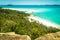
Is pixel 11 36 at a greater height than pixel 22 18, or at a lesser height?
lesser

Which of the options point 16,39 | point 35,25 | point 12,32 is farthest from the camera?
point 35,25

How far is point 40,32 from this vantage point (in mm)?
2123

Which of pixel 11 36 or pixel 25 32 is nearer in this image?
pixel 11 36

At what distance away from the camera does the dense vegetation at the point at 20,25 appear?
2.12 metres

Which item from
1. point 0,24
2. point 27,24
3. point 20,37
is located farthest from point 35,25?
point 0,24

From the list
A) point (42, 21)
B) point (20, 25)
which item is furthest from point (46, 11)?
point (20, 25)

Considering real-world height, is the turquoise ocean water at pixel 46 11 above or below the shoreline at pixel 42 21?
above

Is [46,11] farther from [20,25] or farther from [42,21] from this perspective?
[20,25]

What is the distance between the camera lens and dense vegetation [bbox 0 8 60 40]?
2125mm

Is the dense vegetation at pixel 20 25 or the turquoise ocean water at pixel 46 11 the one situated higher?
the turquoise ocean water at pixel 46 11

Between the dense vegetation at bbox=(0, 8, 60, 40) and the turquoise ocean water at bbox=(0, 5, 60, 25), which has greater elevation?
the turquoise ocean water at bbox=(0, 5, 60, 25)

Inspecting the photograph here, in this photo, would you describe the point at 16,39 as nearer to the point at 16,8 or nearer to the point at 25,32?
the point at 25,32

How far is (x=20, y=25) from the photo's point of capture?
7.18ft

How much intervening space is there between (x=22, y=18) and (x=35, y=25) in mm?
248
